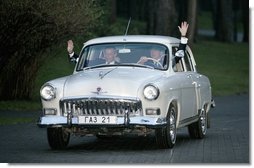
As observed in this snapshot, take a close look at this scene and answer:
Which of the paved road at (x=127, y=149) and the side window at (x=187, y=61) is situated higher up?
the side window at (x=187, y=61)

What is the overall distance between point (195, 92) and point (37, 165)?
172 inches

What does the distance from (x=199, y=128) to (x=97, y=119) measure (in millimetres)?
3236

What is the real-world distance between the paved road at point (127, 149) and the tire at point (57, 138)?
0.42ft

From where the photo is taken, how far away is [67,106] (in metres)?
13.8

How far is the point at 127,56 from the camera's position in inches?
595

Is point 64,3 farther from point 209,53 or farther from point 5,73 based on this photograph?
point 209,53

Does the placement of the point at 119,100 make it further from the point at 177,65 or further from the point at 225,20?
the point at 225,20

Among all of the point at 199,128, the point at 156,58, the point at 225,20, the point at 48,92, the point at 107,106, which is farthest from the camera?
the point at 225,20

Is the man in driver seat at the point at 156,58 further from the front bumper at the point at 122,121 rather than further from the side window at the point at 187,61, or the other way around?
the front bumper at the point at 122,121

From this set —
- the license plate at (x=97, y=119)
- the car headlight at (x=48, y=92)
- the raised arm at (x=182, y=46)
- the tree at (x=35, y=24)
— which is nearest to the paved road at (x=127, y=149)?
the license plate at (x=97, y=119)

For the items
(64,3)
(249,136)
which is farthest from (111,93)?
(64,3)

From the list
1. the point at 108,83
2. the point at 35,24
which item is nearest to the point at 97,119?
the point at 108,83

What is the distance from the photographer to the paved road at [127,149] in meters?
12.8

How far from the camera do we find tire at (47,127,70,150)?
557 inches
